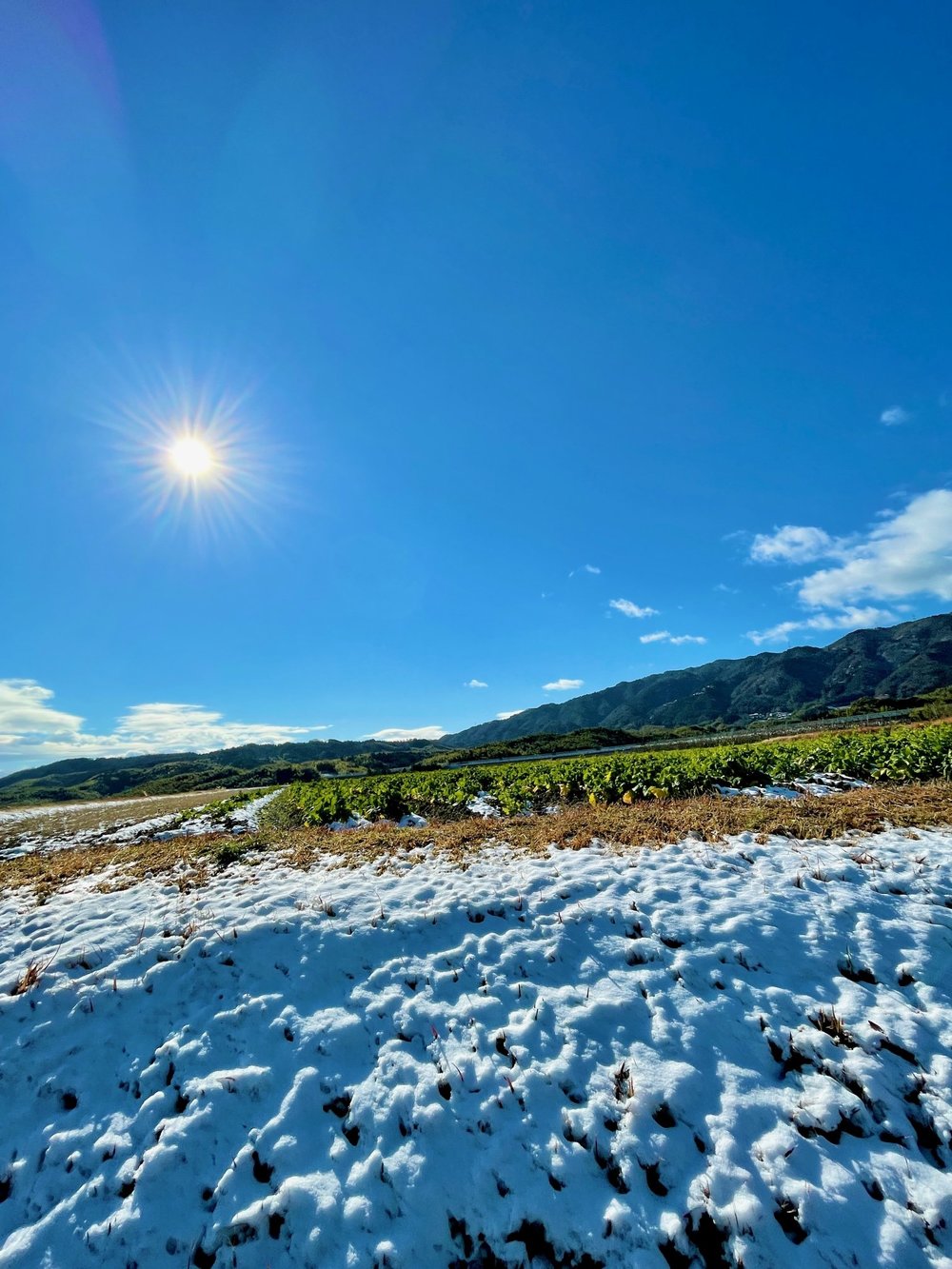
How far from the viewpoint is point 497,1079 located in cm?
530

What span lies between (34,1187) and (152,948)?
10.0 ft

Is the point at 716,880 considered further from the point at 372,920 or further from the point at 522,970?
the point at 372,920

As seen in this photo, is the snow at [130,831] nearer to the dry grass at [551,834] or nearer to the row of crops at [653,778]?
the row of crops at [653,778]

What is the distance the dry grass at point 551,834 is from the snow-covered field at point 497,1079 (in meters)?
2.26

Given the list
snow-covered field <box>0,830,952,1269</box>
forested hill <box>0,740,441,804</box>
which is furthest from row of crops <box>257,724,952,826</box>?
forested hill <box>0,740,441,804</box>

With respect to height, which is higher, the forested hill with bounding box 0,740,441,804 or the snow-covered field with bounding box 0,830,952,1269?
the forested hill with bounding box 0,740,441,804

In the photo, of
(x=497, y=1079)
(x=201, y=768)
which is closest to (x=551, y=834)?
(x=497, y=1079)

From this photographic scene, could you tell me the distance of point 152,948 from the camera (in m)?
7.43

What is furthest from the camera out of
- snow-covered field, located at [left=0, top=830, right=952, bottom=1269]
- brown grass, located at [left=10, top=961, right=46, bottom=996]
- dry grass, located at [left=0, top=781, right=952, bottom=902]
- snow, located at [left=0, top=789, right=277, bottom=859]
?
snow, located at [left=0, top=789, right=277, bottom=859]

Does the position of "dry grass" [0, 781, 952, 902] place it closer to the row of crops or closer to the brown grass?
the row of crops

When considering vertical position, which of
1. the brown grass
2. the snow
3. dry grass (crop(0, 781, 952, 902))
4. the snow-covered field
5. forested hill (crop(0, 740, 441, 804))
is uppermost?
forested hill (crop(0, 740, 441, 804))

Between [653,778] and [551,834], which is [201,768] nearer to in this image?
[653,778]

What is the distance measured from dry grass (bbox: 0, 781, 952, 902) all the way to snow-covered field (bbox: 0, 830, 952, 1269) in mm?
2259

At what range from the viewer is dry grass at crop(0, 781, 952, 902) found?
34.9 ft
